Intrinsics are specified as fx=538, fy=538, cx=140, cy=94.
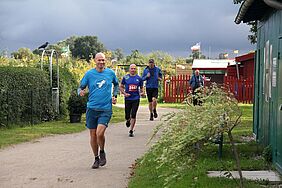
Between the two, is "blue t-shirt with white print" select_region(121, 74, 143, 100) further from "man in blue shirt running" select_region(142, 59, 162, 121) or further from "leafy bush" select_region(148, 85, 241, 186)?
"leafy bush" select_region(148, 85, 241, 186)

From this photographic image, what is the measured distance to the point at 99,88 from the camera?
933 cm

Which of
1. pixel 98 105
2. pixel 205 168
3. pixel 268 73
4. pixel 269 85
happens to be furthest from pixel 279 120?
pixel 98 105

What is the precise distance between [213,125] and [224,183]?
82.7 inches

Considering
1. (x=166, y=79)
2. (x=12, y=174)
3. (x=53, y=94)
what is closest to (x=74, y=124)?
(x=53, y=94)

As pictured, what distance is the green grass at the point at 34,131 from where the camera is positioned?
13008 millimetres

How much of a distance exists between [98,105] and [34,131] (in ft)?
20.4

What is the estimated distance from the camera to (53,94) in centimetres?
1927

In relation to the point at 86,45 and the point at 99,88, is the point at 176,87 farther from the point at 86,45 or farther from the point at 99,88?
the point at 86,45

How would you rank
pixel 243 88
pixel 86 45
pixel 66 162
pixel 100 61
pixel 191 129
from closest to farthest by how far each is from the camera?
pixel 191 129, pixel 100 61, pixel 66 162, pixel 243 88, pixel 86 45

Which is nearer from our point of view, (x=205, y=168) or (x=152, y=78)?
(x=205, y=168)

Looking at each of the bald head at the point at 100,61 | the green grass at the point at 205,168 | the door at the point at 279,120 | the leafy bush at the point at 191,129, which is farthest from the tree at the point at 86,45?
the leafy bush at the point at 191,129

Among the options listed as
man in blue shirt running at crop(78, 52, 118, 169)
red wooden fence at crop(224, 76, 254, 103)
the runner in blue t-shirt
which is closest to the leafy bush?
man in blue shirt running at crop(78, 52, 118, 169)

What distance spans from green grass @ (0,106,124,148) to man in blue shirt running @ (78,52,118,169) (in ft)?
11.0

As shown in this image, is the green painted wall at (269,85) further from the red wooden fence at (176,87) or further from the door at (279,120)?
the red wooden fence at (176,87)
